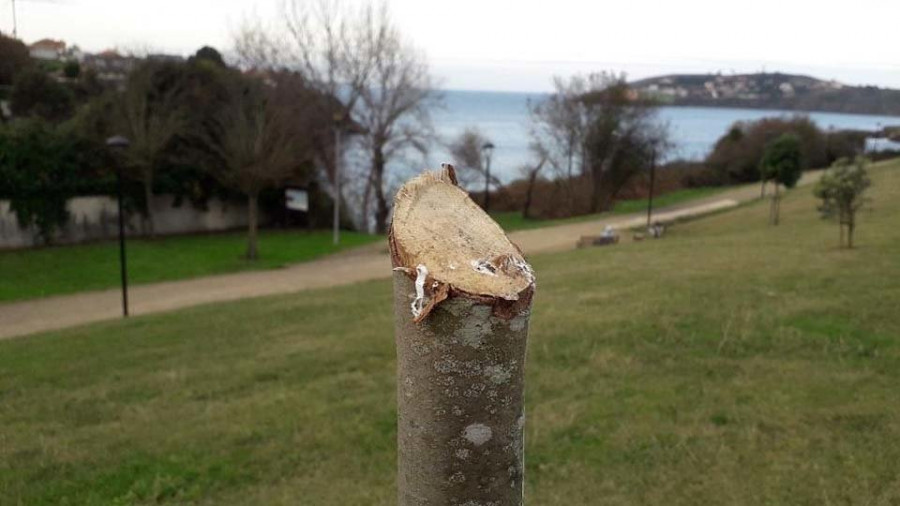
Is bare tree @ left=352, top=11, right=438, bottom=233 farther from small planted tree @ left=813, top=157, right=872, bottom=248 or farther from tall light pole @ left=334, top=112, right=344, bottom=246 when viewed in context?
small planted tree @ left=813, top=157, right=872, bottom=248

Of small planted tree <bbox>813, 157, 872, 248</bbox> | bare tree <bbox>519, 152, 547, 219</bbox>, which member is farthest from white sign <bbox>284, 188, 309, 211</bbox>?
small planted tree <bbox>813, 157, 872, 248</bbox>

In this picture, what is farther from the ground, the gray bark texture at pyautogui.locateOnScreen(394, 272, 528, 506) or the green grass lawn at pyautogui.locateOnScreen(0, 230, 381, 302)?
the gray bark texture at pyautogui.locateOnScreen(394, 272, 528, 506)

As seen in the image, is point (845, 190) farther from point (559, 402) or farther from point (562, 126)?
point (562, 126)

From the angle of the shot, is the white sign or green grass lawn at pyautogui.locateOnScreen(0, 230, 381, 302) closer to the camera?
green grass lawn at pyautogui.locateOnScreen(0, 230, 381, 302)

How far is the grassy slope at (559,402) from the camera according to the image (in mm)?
5184

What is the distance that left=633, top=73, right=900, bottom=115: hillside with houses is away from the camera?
3198cm

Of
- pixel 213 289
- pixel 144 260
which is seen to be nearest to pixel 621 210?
pixel 144 260

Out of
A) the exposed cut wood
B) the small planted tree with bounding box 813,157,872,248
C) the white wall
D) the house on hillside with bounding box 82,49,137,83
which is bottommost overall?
the white wall

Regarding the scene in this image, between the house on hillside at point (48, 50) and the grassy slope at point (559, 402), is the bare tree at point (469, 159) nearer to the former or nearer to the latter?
the house on hillside at point (48, 50)

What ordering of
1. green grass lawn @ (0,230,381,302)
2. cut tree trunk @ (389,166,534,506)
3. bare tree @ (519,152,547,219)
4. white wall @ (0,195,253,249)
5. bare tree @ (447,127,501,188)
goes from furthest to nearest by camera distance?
1. bare tree @ (447,127,501,188)
2. bare tree @ (519,152,547,219)
3. white wall @ (0,195,253,249)
4. green grass lawn @ (0,230,381,302)
5. cut tree trunk @ (389,166,534,506)

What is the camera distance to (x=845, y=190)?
1455 centimetres

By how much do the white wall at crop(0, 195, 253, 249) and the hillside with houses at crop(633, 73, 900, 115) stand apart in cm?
2322

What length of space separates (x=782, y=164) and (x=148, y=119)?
64.5 feet

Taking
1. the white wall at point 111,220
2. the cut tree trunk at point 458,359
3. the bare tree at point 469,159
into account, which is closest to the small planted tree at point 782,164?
the bare tree at point 469,159
